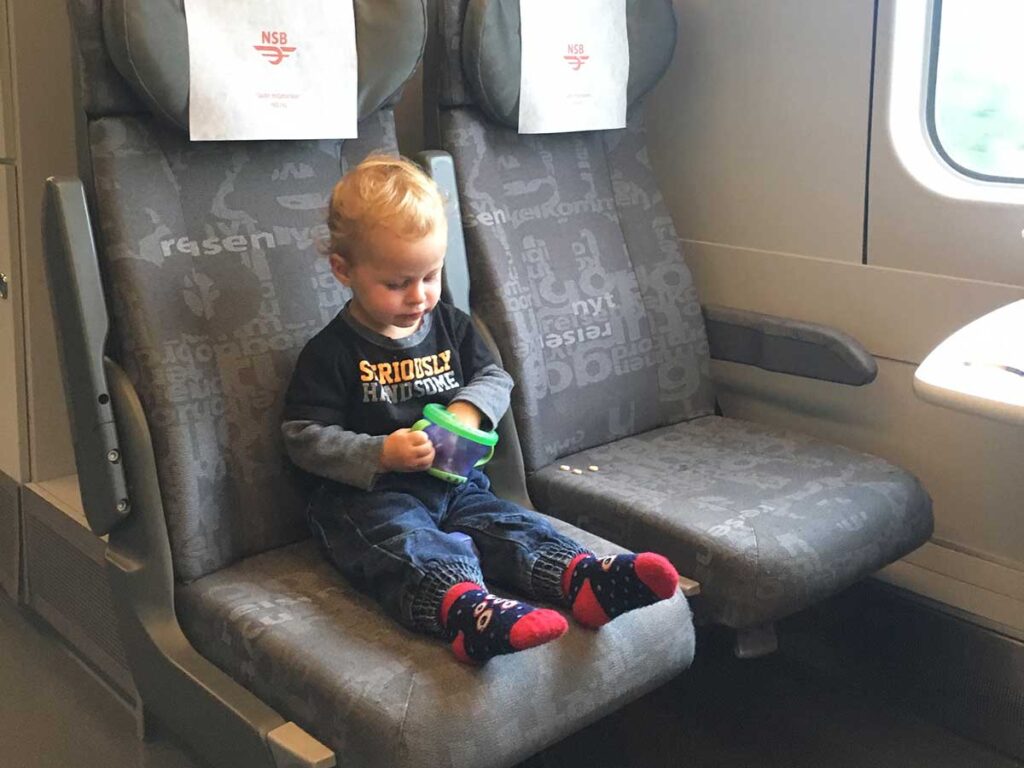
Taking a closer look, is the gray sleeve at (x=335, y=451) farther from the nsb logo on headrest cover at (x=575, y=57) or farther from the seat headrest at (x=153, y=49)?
the nsb logo on headrest cover at (x=575, y=57)

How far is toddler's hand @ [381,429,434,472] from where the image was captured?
60.1 inches

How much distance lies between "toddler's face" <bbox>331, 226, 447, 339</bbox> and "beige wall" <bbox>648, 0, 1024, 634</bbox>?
92 centimetres

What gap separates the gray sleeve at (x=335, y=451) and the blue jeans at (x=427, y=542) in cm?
4

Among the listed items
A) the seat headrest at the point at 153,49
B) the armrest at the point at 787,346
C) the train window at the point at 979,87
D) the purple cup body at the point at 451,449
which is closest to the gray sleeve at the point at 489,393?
the purple cup body at the point at 451,449

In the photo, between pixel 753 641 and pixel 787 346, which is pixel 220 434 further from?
pixel 787 346

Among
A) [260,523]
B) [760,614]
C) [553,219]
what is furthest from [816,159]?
[260,523]

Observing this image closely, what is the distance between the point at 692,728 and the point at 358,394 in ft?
2.97

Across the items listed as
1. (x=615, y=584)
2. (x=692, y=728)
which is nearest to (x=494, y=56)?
(x=615, y=584)

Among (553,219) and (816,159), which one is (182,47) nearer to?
(553,219)

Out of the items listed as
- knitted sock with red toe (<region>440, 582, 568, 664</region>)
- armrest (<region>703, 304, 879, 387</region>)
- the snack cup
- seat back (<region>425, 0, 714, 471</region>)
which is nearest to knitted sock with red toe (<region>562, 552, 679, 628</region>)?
knitted sock with red toe (<region>440, 582, 568, 664</region>)

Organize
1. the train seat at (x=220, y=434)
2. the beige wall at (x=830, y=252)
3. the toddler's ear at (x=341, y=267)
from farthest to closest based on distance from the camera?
1. the beige wall at (x=830, y=252)
2. the toddler's ear at (x=341, y=267)
3. the train seat at (x=220, y=434)

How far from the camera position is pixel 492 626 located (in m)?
1.33

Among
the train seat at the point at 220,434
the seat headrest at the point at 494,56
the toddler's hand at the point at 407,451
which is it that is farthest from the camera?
the seat headrest at the point at 494,56

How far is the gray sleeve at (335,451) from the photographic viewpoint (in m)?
1.56
